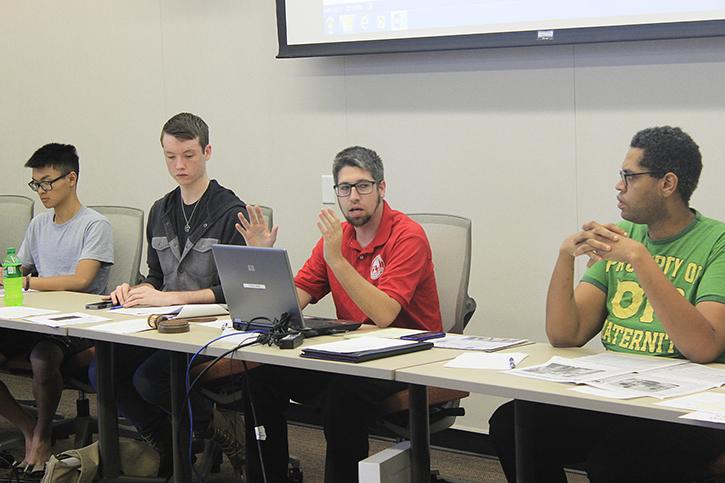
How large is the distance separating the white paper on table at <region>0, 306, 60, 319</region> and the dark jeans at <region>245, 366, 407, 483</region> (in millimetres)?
814

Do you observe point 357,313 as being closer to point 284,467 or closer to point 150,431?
point 284,467

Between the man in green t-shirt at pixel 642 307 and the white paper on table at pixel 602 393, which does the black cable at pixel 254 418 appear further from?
the white paper on table at pixel 602 393

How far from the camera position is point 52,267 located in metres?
4.37

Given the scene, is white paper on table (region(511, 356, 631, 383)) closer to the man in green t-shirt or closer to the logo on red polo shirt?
the man in green t-shirt

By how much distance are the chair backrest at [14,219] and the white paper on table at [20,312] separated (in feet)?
4.23

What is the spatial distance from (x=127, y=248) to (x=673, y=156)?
243 cm

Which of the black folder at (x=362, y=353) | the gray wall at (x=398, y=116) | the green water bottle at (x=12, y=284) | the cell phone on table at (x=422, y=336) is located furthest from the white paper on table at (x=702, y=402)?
the green water bottle at (x=12, y=284)

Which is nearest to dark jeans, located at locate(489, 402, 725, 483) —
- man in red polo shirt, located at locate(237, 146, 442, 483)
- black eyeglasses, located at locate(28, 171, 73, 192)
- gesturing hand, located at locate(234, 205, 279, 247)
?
man in red polo shirt, located at locate(237, 146, 442, 483)

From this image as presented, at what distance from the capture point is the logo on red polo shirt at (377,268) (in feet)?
11.0

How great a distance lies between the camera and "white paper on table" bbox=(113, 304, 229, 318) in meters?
3.39

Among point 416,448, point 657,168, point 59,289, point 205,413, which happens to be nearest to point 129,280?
point 59,289

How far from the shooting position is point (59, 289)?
414 cm

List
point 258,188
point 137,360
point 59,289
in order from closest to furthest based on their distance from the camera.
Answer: point 137,360 < point 59,289 < point 258,188

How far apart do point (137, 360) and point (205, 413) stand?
1.29ft
